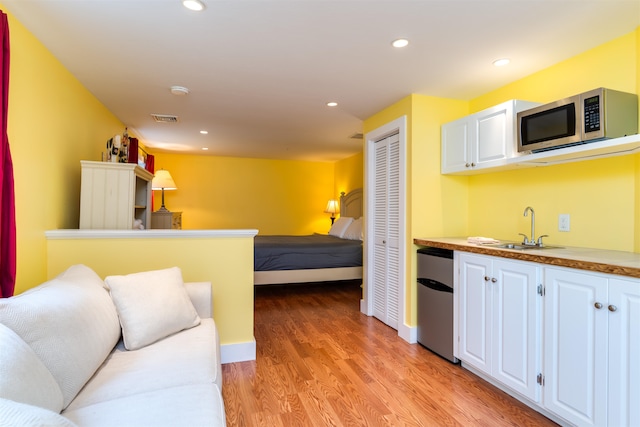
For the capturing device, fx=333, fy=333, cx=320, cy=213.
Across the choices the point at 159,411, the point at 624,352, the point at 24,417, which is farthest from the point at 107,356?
the point at 624,352

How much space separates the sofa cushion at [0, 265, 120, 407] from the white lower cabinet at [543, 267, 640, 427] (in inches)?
91.1

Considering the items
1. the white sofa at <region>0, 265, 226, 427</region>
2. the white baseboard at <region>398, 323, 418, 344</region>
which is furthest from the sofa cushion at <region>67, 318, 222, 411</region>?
the white baseboard at <region>398, 323, 418, 344</region>

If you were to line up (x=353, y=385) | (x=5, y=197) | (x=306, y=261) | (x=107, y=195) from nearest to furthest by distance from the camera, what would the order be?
(x=5, y=197) < (x=353, y=385) < (x=107, y=195) < (x=306, y=261)

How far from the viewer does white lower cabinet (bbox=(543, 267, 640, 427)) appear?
151 cm

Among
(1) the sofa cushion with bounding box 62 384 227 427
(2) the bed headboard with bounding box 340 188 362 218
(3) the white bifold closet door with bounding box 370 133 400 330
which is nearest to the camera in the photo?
(1) the sofa cushion with bounding box 62 384 227 427

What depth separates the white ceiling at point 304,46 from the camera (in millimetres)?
1856

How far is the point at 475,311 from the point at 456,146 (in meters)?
1.47

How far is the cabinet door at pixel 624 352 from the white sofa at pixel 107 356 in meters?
1.77

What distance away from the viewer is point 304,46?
2.27m

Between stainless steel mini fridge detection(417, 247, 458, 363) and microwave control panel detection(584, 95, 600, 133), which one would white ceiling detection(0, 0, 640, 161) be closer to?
microwave control panel detection(584, 95, 600, 133)

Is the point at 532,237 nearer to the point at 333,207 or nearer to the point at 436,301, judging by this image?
the point at 436,301

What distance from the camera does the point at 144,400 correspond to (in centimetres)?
126

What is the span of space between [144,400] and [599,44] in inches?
A: 128

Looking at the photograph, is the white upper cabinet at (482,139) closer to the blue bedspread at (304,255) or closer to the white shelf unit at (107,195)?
the blue bedspread at (304,255)
